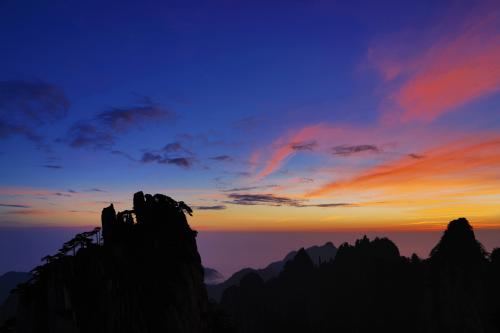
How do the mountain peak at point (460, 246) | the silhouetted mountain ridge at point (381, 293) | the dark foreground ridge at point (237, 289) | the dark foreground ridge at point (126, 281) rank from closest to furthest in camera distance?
the dark foreground ridge at point (126, 281), the dark foreground ridge at point (237, 289), the silhouetted mountain ridge at point (381, 293), the mountain peak at point (460, 246)

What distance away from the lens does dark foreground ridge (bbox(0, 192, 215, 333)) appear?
112 ft

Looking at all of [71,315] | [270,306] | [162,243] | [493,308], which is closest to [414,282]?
[493,308]

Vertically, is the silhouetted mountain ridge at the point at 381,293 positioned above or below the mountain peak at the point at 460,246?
below

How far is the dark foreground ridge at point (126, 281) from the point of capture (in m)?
34.0

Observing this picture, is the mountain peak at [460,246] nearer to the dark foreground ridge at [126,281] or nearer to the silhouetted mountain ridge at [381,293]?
the silhouetted mountain ridge at [381,293]

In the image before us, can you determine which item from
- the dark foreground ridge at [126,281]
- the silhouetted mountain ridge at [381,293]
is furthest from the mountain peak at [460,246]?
the dark foreground ridge at [126,281]

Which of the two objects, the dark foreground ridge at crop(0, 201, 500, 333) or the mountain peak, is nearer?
the dark foreground ridge at crop(0, 201, 500, 333)

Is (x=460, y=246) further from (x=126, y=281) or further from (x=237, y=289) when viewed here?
(x=237, y=289)

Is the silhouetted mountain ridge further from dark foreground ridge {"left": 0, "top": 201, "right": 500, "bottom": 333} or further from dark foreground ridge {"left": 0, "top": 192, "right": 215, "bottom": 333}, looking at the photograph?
dark foreground ridge {"left": 0, "top": 192, "right": 215, "bottom": 333}

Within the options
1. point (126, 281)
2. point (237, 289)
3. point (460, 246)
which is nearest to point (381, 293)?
point (460, 246)

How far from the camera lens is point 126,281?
38.1 meters

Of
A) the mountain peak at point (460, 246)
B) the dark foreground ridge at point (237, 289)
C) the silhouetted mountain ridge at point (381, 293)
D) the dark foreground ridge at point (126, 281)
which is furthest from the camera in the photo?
the mountain peak at point (460, 246)

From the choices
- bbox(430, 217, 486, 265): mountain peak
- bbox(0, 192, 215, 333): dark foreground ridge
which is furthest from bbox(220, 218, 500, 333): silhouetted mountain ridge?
bbox(0, 192, 215, 333): dark foreground ridge

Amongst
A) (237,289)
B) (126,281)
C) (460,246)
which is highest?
(126,281)
